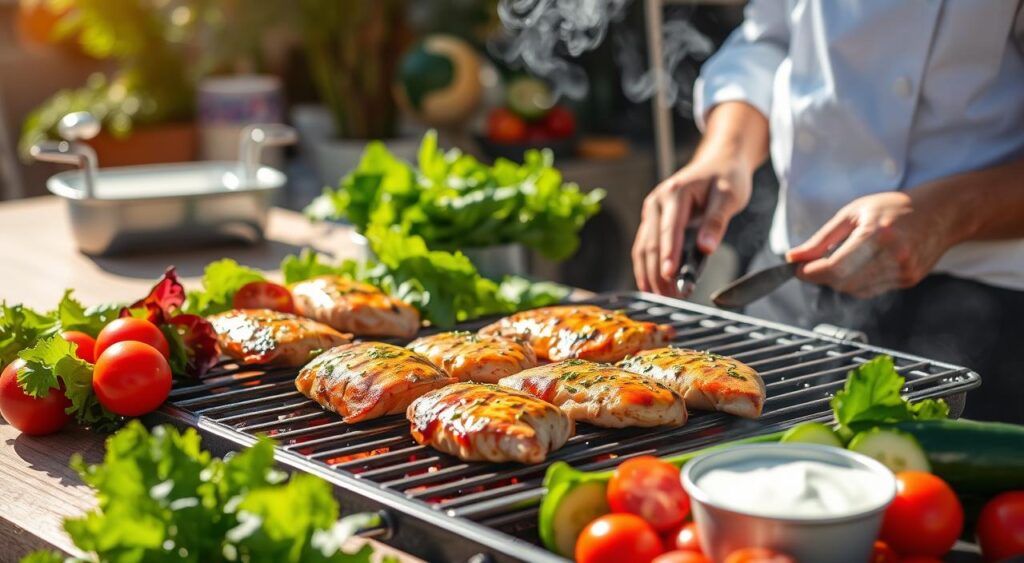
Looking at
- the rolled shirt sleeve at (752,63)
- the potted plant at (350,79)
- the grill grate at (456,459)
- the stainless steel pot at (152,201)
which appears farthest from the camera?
the potted plant at (350,79)

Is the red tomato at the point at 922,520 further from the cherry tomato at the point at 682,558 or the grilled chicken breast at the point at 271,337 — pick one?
the grilled chicken breast at the point at 271,337

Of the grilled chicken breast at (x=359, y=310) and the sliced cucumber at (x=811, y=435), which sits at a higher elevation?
the sliced cucumber at (x=811, y=435)

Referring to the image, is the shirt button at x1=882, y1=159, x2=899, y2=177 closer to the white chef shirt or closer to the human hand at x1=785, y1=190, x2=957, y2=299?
the white chef shirt

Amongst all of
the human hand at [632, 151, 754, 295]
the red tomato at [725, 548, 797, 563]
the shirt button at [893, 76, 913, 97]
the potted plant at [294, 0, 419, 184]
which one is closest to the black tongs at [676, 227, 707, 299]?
the human hand at [632, 151, 754, 295]

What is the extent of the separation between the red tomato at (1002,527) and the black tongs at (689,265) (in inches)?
41.3

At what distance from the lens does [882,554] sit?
136cm

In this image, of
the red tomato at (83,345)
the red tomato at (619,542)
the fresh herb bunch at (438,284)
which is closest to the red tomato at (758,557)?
the red tomato at (619,542)

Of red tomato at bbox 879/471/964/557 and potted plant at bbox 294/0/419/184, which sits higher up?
potted plant at bbox 294/0/419/184

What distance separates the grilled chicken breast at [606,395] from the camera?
1.80 m

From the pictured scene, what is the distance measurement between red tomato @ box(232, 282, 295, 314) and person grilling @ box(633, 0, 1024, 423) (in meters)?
0.73

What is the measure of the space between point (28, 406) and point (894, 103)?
1.82 meters

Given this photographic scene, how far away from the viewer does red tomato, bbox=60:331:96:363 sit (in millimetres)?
2037

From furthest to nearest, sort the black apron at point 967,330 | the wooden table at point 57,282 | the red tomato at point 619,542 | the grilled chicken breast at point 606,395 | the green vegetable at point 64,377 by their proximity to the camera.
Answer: the black apron at point 967,330 < the green vegetable at point 64,377 < the grilled chicken breast at point 606,395 < the wooden table at point 57,282 < the red tomato at point 619,542

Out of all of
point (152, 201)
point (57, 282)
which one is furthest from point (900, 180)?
point (57, 282)
